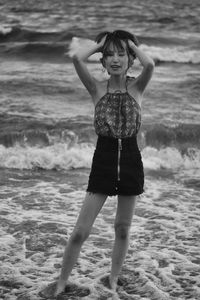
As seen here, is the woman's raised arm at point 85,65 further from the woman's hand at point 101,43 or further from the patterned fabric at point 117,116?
the patterned fabric at point 117,116

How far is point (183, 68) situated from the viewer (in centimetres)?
1884

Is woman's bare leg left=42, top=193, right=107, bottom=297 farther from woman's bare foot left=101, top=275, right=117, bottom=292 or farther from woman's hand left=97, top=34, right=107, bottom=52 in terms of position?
woman's hand left=97, top=34, right=107, bottom=52

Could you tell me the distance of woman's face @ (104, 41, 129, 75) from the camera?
423 cm

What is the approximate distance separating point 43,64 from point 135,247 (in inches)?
560

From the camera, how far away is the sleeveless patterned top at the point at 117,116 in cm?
423

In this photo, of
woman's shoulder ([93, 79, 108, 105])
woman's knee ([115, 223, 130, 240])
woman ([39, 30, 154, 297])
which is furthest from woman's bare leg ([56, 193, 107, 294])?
woman's shoulder ([93, 79, 108, 105])

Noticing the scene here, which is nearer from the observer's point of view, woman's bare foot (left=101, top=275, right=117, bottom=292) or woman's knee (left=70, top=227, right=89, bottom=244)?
woman's knee (left=70, top=227, right=89, bottom=244)

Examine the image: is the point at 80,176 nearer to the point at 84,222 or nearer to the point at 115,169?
the point at 84,222

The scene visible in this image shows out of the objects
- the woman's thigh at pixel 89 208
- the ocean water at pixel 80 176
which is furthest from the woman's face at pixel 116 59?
the ocean water at pixel 80 176

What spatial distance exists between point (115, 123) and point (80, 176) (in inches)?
181

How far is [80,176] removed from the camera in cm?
877

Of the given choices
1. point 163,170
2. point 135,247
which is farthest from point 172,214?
point 163,170

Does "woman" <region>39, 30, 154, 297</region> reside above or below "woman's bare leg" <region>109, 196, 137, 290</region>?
above

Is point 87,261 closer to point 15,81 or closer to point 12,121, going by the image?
point 12,121
